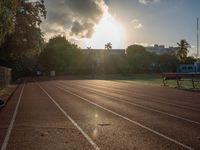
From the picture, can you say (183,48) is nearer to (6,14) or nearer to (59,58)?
(59,58)

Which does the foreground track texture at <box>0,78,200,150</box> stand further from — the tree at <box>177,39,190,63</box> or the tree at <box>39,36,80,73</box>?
the tree at <box>177,39,190,63</box>

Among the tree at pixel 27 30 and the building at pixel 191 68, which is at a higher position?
the tree at pixel 27 30

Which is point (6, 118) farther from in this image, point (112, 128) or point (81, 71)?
point (81, 71)

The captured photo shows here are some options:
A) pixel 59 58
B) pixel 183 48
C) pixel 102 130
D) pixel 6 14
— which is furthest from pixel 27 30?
pixel 183 48

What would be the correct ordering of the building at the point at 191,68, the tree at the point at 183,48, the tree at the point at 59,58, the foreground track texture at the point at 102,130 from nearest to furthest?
the foreground track texture at the point at 102,130, the building at the point at 191,68, the tree at the point at 59,58, the tree at the point at 183,48

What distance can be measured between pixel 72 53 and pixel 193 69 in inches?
1503

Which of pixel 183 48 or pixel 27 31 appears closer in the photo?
pixel 27 31

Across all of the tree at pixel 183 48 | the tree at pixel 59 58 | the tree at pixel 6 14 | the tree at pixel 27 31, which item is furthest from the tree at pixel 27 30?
the tree at pixel 183 48

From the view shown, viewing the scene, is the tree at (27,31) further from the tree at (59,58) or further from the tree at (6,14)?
the tree at (59,58)

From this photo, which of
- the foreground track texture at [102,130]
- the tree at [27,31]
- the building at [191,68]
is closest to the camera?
the foreground track texture at [102,130]

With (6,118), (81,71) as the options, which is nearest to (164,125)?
(6,118)

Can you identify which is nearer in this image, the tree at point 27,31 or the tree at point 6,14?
the tree at point 6,14

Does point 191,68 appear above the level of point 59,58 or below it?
below

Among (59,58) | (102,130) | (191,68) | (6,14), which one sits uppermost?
(59,58)
